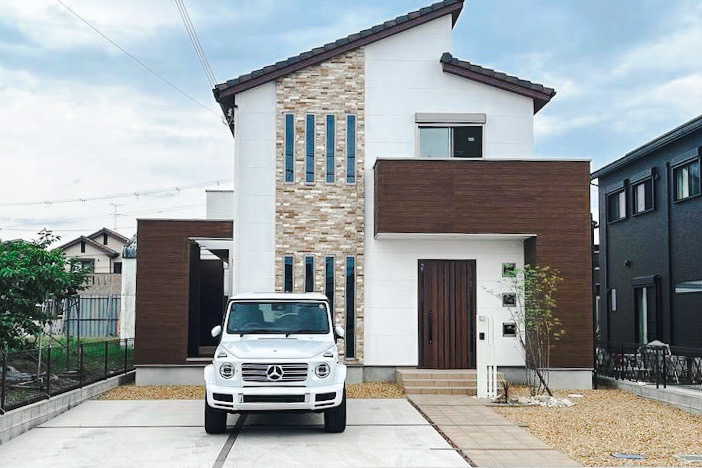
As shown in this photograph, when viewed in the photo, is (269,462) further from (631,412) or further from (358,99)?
(358,99)

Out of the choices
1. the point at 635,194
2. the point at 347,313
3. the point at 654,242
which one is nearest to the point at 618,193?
the point at 635,194

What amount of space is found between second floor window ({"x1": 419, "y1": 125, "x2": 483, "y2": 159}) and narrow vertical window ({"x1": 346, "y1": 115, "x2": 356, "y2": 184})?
146 cm

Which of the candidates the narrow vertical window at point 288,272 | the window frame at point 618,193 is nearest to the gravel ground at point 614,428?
the narrow vertical window at point 288,272

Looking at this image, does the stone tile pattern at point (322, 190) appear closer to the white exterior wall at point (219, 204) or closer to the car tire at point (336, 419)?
the white exterior wall at point (219, 204)

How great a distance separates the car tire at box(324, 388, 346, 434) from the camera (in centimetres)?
1130

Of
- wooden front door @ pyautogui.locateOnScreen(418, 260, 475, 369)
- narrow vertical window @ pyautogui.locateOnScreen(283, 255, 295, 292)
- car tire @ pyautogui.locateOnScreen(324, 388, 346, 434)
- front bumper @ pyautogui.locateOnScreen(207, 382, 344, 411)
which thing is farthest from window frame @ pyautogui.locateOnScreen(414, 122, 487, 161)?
front bumper @ pyautogui.locateOnScreen(207, 382, 344, 411)

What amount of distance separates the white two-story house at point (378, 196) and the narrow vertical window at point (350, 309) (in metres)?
0.03

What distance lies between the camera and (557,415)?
13.1 metres

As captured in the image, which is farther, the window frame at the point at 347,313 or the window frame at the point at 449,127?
the window frame at the point at 449,127

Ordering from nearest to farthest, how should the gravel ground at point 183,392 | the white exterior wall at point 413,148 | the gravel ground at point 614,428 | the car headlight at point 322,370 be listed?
1. the gravel ground at point 614,428
2. the car headlight at point 322,370
3. the gravel ground at point 183,392
4. the white exterior wall at point 413,148

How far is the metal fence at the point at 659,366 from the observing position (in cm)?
1524

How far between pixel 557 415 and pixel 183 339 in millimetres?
8232

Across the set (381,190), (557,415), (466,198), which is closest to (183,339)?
(381,190)

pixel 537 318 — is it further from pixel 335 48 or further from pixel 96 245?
pixel 96 245
